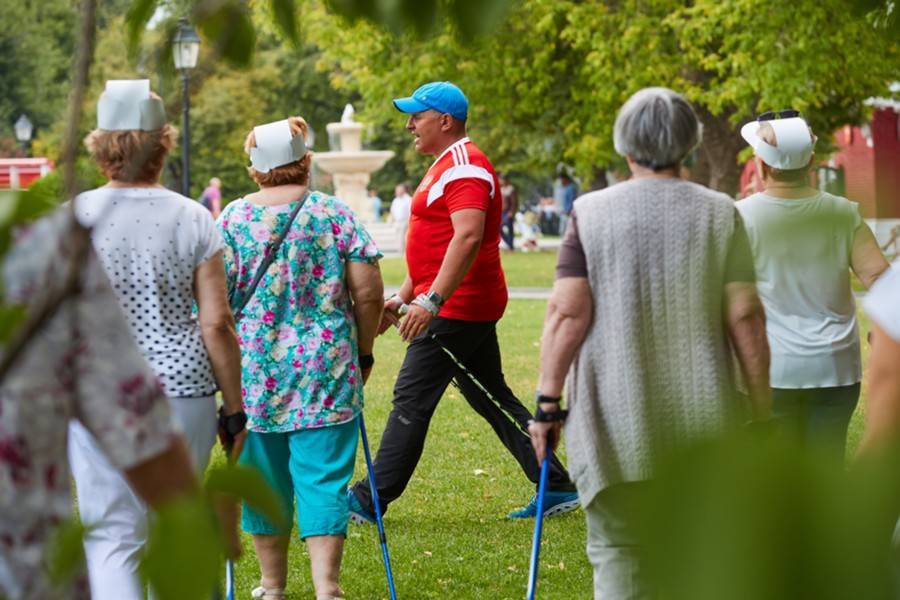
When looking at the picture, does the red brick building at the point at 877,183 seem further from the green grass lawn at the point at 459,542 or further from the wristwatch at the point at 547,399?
the green grass lawn at the point at 459,542

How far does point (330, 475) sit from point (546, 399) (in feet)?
5.05

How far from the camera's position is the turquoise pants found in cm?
578

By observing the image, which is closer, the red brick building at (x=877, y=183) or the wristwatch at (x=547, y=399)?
the red brick building at (x=877, y=183)

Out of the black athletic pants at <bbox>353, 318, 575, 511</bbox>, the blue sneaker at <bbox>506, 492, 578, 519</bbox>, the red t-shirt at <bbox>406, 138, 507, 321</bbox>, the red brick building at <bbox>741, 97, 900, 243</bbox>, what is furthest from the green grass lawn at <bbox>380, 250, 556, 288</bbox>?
the red brick building at <bbox>741, 97, 900, 243</bbox>

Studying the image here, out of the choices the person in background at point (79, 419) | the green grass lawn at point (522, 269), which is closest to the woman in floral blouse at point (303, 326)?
the person in background at point (79, 419)

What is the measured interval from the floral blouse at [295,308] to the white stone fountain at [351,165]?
3565 cm

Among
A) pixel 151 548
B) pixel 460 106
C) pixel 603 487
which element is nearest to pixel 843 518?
pixel 151 548

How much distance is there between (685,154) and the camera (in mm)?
4363

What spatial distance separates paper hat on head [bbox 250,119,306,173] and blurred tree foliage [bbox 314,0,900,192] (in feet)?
42.5

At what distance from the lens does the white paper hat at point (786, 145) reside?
530cm

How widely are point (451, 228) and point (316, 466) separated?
1371mm

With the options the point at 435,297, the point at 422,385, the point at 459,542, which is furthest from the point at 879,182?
the point at 459,542

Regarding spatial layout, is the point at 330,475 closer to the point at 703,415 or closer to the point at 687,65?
the point at 703,415

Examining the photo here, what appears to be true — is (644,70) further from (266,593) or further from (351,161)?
(351,161)
